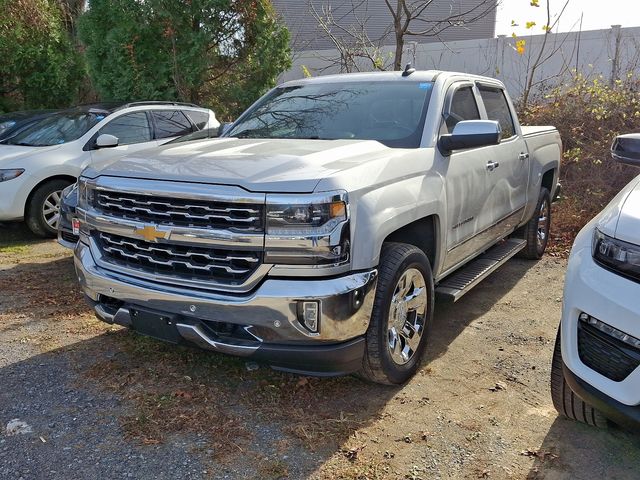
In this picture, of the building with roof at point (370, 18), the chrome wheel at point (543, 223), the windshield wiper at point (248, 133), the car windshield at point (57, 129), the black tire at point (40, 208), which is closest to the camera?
the windshield wiper at point (248, 133)

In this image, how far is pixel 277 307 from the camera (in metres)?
2.80

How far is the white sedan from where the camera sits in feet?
7.45

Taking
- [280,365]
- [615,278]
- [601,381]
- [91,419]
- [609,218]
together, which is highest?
[609,218]

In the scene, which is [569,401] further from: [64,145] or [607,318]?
[64,145]

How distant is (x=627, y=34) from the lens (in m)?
9.95

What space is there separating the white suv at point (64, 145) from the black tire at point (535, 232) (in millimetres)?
4657

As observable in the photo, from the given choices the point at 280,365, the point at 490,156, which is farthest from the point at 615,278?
the point at 490,156

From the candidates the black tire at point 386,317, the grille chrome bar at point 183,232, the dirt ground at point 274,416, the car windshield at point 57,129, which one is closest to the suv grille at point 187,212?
the grille chrome bar at point 183,232

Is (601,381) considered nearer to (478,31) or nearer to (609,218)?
(609,218)

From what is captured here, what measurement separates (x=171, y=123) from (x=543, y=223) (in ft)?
16.4

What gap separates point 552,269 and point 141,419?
4547 mm

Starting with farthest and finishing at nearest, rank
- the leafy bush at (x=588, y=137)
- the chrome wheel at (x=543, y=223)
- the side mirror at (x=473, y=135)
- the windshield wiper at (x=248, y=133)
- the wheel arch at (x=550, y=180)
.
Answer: the leafy bush at (x=588, y=137)
the wheel arch at (x=550, y=180)
the chrome wheel at (x=543, y=223)
the windshield wiper at (x=248, y=133)
the side mirror at (x=473, y=135)

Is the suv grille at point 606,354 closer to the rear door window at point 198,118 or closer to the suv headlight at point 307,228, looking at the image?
the suv headlight at point 307,228

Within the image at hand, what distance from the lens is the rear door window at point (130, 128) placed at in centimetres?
751
